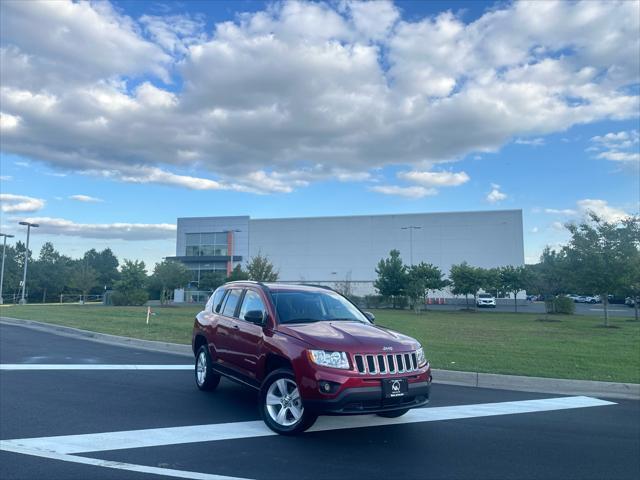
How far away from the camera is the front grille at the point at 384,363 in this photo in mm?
5473

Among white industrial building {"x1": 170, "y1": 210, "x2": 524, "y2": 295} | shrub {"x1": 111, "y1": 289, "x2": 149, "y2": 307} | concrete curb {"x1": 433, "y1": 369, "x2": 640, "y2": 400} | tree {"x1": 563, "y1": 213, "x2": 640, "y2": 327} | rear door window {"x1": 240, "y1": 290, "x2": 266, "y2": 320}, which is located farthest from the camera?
white industrial building {"x1": 170, "y1": 210, "x2": 524, "y2": 295}

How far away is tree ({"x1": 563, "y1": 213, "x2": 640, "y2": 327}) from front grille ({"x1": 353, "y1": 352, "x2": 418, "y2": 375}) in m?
23.1

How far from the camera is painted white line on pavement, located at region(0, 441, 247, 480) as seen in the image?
458 centimetres

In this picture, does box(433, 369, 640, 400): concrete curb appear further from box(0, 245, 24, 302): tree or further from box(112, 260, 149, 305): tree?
box(0, 245, 24, 302): tree

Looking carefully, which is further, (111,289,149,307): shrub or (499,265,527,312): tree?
(499,265,527,312): tree

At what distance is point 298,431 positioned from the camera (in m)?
5.75

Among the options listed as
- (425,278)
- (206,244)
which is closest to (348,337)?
(425,278)

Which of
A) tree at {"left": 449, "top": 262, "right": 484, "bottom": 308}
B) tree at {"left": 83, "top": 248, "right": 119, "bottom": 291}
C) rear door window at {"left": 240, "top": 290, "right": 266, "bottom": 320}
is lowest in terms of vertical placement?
rear door window at {"left": 240, "top": 290, "right": 266, "bottom": 320}

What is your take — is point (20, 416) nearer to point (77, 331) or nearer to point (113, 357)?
point (113, 357)

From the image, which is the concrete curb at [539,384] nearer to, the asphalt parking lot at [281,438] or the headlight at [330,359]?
the asphalt parking lot at [281,438]

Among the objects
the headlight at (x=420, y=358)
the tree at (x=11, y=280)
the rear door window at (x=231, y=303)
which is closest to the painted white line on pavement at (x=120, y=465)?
→ the headlight at (x=420, y=358)

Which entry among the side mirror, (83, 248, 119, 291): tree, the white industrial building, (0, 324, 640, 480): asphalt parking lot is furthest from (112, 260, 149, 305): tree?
(83, 248, 119, 291): tree

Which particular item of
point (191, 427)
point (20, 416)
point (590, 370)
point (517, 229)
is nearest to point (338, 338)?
point (191, 427)

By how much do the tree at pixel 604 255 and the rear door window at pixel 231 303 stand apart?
2270cm
